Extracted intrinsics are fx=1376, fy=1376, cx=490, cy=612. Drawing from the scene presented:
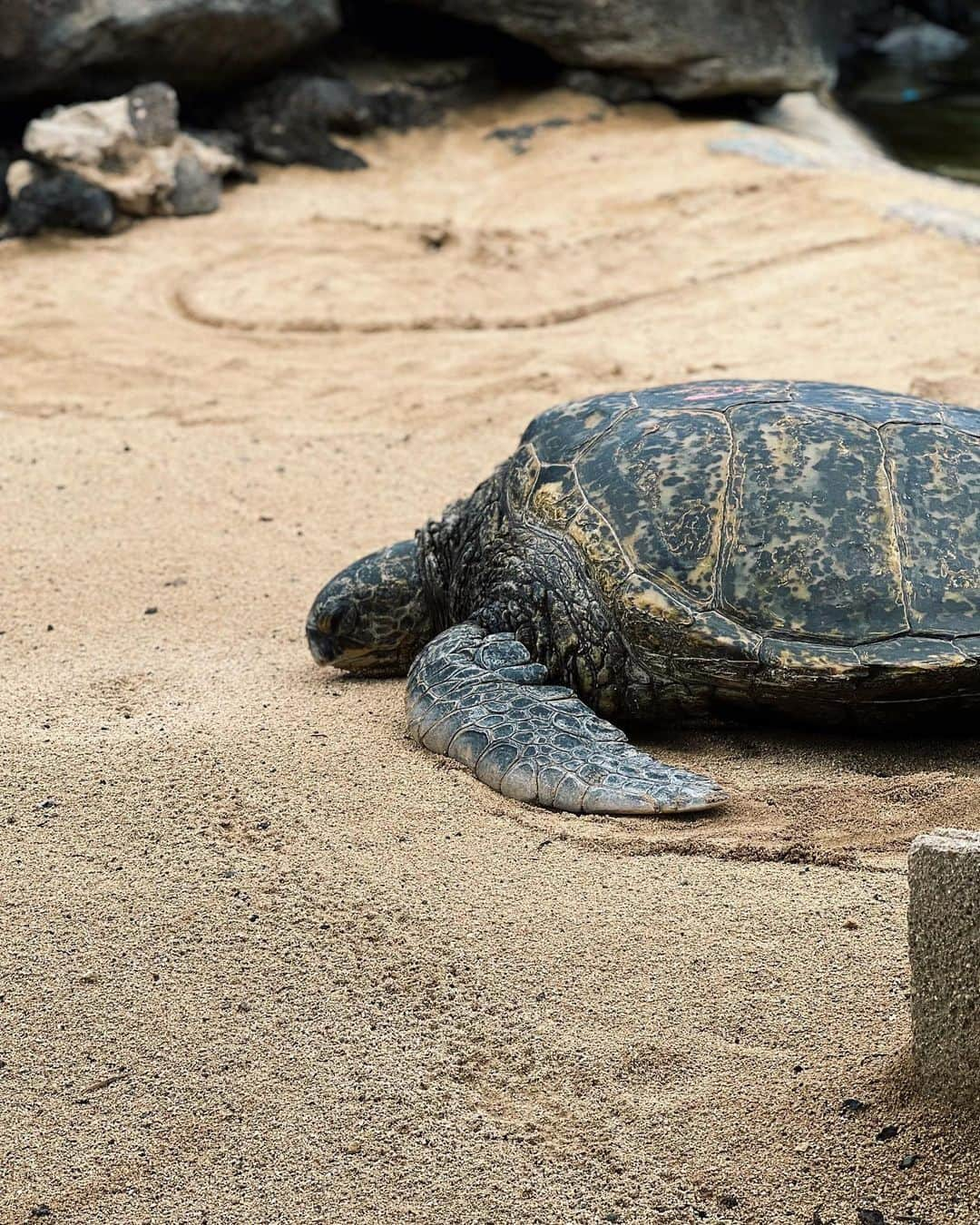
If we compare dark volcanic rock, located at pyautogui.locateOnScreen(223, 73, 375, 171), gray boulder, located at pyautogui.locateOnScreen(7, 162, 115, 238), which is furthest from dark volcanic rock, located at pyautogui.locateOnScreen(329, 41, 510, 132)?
gray boulder, located at pyautogui.locateOnScreen(7, 162, 115, 238)

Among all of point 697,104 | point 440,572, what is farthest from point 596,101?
point 440,572

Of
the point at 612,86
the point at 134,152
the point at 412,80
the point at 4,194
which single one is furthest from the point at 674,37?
the point at 4,194

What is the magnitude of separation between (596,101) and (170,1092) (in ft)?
33.1

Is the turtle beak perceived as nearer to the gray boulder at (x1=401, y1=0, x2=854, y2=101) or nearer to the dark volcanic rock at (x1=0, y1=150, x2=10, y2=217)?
the dark volcanic rock at (x1=0, y1=150, x2=10, y2=217)

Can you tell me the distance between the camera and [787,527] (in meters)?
3.61

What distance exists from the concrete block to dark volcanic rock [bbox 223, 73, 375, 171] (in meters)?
9.11

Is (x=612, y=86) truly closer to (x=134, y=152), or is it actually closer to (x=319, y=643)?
(x=134, y=152)

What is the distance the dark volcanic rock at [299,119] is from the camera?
33.3ft

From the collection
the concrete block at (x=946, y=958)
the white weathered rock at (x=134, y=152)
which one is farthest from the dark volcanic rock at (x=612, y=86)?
the concrete block at (x=946, y=958)

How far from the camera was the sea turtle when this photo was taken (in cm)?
345

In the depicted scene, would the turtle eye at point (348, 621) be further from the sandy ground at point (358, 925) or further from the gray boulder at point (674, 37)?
the gray boulder at point (674, 37)

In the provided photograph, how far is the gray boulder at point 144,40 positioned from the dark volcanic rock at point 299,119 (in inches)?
8.8

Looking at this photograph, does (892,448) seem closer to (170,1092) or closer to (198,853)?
(198,853)

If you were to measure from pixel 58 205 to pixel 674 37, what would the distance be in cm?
496
